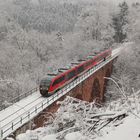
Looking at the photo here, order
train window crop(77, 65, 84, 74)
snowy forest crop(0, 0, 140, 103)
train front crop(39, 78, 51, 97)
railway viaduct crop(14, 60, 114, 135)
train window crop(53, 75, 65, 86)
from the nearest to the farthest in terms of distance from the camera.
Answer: railway viaduct crop(14, 60, 114, 135), train front crop(39, 78, 51, 97), train window crop(53, 75, 65, 86), train window crop(77, 65, 84, 74), snowy forest crop(0, 0, 140, 103)

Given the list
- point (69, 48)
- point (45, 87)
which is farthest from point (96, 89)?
point (69, 48)

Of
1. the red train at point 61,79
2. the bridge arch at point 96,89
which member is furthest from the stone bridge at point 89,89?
the red train at point 61,79

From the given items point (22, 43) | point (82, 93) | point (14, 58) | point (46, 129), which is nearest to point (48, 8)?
point (22, 43)

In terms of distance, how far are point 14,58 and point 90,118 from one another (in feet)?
159

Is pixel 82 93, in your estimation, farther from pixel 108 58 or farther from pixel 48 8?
pixel 48 8

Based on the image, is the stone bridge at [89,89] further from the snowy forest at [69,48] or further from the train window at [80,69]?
the snowy forest at [69,48]

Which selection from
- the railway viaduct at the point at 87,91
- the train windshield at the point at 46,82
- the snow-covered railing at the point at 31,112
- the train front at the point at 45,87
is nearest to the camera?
the snow-covered railing at the point at 31,112

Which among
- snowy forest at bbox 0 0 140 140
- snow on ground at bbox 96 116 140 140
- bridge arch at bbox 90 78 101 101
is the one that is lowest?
bridge arch at bbox 90 78 101 101

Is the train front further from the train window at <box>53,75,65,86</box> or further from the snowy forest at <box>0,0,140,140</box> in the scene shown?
the snowy forest at <box>0,0,140,140</box>

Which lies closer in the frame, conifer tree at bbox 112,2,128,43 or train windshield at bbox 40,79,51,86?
train windshield at bbox 40,79,51,86

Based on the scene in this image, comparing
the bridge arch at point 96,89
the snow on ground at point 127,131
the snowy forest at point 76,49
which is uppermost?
the snow on ground at point 127,131

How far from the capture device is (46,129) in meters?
4.66

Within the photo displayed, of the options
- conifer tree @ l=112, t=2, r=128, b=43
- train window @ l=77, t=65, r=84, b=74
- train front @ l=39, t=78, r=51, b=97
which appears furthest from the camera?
conifer tree @ l=112, t=2, r=128, b=43

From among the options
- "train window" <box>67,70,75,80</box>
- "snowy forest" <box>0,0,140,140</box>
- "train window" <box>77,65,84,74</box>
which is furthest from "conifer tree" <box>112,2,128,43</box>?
"train window" <box>67,70,75,80</box>
